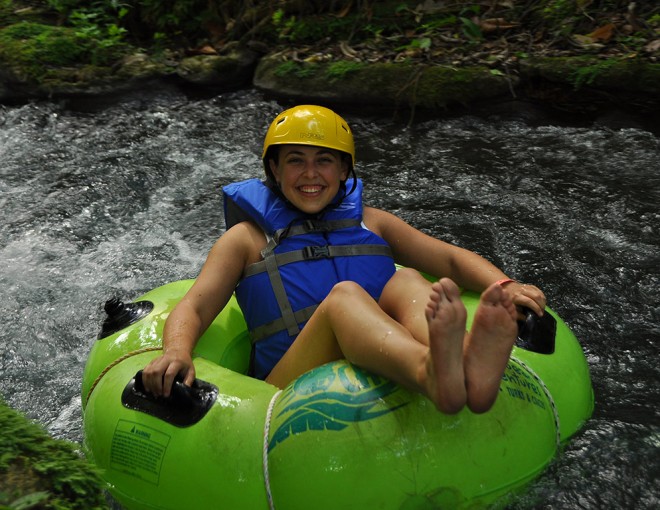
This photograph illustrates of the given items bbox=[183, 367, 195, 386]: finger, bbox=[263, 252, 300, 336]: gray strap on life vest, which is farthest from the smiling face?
bbox=[183, 367, 195, 386]: finger

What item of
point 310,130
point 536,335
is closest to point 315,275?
point 310,130

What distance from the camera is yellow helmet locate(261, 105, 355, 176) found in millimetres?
3010

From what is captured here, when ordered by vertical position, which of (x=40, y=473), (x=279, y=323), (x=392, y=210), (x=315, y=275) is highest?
(x=40, y=473)

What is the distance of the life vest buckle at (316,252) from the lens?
120 inches

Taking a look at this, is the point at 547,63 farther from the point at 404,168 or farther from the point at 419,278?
the point at 419,278

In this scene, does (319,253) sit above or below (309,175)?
below

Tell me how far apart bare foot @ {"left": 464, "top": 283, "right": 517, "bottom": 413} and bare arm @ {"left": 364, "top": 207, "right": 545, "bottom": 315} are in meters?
0.65

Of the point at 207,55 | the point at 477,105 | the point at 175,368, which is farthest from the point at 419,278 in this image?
the point at 207,55

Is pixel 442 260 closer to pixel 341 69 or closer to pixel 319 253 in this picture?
pixel 319 253

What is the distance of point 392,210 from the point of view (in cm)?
501

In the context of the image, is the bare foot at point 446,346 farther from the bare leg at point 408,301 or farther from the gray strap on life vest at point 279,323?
the gray strap on life vest at point 279,323

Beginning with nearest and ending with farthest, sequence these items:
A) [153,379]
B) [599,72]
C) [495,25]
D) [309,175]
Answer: [153,379], [309,175], [599,72], [495,25]

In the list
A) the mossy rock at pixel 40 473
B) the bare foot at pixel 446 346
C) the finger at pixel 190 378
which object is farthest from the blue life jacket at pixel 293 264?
the mossy rock at pixel 40 473

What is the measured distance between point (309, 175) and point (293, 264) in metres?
0.38
